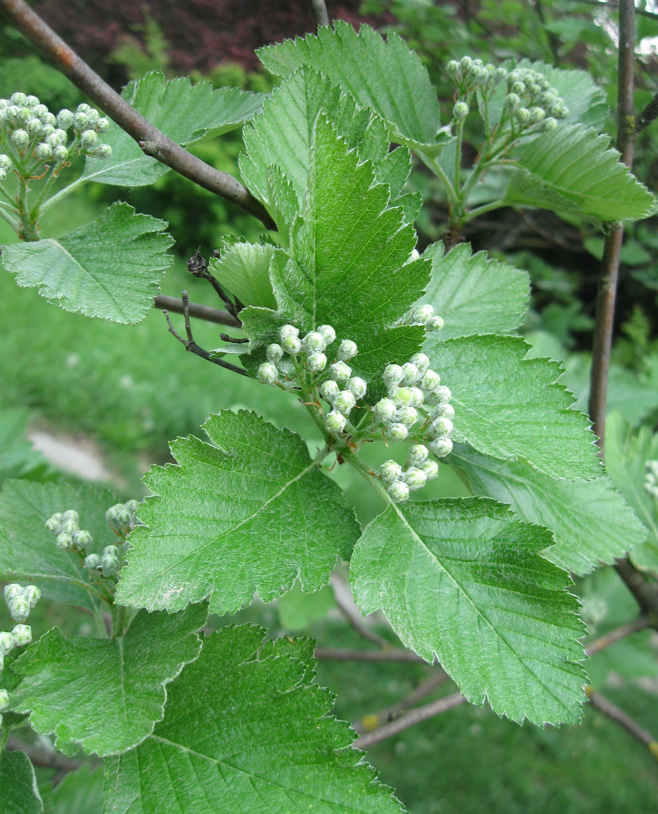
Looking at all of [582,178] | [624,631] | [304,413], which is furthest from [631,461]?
[304,413]

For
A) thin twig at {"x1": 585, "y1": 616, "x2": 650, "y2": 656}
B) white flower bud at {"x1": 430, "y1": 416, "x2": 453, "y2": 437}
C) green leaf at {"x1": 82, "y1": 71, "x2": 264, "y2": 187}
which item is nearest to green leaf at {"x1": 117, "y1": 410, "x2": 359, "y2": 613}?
white flower bud at {"x1": 430, "y1": 416, "x2": 453, "y2": 437}

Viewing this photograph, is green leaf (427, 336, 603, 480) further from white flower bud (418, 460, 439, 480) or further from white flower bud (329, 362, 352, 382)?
white flower bud (329, 362, 352, 382)

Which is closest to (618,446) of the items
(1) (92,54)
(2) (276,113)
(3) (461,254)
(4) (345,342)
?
(3) (461,254)

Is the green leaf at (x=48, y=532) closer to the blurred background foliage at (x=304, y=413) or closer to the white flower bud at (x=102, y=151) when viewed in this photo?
the blurred background foliage at (x=304, y=413)

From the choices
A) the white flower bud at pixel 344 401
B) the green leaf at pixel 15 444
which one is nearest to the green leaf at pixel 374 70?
the white flower bud at pixel 344 401

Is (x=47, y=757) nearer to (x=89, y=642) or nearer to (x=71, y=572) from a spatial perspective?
(x=71, y=572)

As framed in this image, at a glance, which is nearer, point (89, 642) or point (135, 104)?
point (89, 642)

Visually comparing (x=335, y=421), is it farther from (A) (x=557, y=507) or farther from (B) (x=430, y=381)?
(A) (x=557, y=507)
